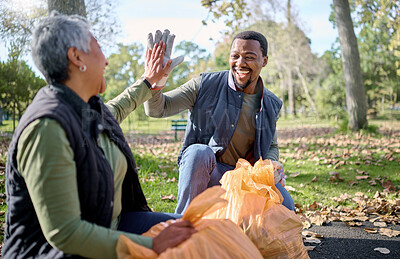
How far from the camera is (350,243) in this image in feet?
10.2

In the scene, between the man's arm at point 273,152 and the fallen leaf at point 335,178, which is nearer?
the man's arm at point 273,152

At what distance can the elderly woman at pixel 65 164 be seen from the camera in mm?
1250

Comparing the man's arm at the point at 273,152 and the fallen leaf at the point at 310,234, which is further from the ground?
the man's arm at the point at 273,152

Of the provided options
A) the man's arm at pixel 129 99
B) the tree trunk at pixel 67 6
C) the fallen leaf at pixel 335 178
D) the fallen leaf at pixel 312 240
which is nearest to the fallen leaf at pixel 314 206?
the fallen leaf at pixel 312 240

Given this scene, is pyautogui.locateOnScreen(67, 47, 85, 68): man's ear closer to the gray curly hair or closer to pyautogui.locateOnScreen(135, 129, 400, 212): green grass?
the gray curly hair

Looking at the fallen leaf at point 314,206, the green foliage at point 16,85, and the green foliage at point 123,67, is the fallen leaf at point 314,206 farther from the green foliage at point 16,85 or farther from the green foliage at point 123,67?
the green foliage at point 123,67

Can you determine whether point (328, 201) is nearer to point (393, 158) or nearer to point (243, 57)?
point (243, 57)

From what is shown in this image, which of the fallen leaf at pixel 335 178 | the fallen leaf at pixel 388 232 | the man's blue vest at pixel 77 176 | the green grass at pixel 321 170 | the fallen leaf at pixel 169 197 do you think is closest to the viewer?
the man's blue vest at pixel 77 176

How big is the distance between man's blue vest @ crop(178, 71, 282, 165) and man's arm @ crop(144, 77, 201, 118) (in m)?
0.06

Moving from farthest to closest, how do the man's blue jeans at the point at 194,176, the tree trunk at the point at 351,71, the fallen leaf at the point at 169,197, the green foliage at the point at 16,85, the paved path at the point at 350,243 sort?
the tree trunk at the point at 351,71, the green foliage at the point at 16,85, the fallen leaf at the point at 169,197, the paved path at the point at 350,243, the man's blue jeans at the point at 194,176

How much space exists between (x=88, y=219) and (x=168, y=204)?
2776 millimetres

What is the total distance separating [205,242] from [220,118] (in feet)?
5.59

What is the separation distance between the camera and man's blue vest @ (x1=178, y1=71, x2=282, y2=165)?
117 inches

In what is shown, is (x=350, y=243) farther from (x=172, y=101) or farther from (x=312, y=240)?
(x=172, y=101)
